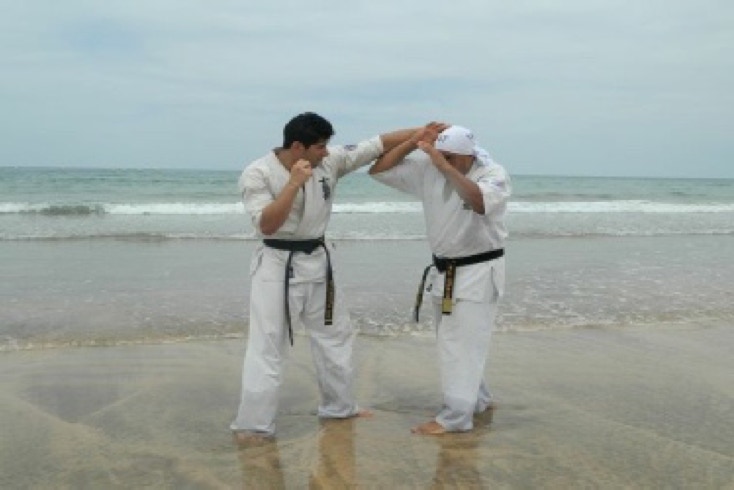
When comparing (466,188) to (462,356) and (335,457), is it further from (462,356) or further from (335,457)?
(335,457)

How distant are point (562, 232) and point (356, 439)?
46.1ft

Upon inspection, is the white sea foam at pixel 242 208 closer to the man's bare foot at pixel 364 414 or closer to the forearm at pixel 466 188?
the man's bare foot at pixel 364 414

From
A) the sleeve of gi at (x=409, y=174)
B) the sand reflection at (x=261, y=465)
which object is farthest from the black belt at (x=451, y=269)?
the sand reflection at (x=261, y=465)

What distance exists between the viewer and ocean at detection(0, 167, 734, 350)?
23.5 feet

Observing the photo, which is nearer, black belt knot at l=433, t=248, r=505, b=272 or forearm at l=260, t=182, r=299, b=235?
forearm at l=260, t=182, r=299, b=235

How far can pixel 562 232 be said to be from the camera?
17.2 meters

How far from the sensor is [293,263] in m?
4.02

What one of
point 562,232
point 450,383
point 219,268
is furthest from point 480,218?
point 562,232

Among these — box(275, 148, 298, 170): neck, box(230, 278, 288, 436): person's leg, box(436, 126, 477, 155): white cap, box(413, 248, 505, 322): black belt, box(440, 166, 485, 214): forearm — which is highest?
box(436, 126, 477, 155): white cap

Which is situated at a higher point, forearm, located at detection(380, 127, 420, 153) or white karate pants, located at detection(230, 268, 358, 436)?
forearm, located at detection(380, 127, 420, 153)

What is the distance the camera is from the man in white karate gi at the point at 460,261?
3957mm

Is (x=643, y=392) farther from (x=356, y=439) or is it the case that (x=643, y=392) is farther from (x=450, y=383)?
(x=356, y=439)

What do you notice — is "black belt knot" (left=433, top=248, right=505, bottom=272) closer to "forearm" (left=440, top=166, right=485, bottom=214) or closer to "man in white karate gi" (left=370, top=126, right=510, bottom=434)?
"man in white karate gi" (left=370, top=126, right=510, bottom=434)

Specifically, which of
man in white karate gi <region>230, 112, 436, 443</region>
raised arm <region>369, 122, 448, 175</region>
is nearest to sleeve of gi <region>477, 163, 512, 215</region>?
raised arm <region>369, 122, 448, 175</region>
